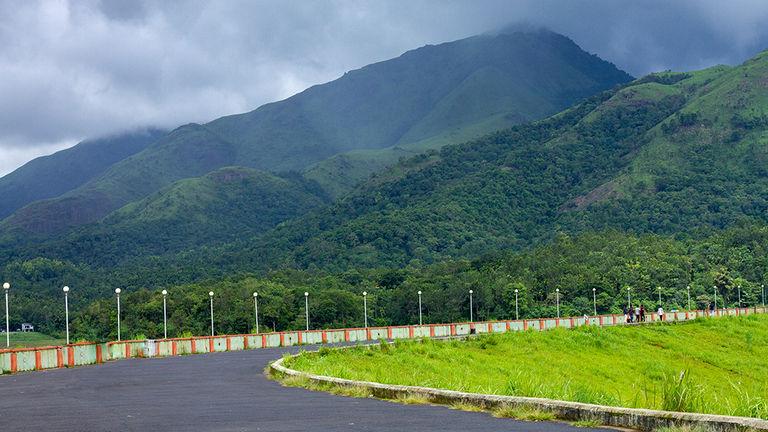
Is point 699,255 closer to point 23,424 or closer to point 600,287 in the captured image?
point 600,287

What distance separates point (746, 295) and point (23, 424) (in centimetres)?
16181

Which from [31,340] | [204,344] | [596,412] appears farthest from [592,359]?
[31,340]

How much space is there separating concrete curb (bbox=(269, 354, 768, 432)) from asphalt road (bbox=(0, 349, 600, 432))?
482 mm

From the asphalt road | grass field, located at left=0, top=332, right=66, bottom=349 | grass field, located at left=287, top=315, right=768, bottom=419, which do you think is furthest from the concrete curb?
grass field, located at left=0, top=332, right=66, bottom=349

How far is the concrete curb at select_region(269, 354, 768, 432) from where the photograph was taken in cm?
1405

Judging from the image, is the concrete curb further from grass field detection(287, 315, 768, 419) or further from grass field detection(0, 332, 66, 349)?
grass field detection(0, 332, 66, 349)

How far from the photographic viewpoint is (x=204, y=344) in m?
64.6

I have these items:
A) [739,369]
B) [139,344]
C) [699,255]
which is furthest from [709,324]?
[699,255]

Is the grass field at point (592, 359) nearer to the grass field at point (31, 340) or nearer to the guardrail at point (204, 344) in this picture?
the guardrail at point (204, 344)

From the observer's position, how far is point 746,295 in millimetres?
168375

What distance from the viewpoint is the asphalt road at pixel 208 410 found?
56.9 feet

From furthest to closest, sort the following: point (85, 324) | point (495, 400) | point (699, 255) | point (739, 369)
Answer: point (699, 255) < point (85, 324) < point (739, 369) < point (495, 400)

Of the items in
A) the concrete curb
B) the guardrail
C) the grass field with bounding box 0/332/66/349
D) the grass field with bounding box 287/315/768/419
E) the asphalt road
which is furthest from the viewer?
the grass field with bounding box 0/332/66/349

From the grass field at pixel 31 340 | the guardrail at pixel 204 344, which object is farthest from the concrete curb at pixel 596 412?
the grass field at pixel 31 340
